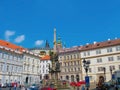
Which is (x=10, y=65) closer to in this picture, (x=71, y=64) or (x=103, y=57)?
(x=71, y=64)


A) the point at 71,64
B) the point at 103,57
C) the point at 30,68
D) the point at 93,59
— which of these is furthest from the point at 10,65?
the point at 103,57

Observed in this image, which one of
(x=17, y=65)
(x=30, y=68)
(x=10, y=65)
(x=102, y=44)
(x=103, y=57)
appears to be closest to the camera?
(x=10, y=65)

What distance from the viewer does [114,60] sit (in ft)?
205

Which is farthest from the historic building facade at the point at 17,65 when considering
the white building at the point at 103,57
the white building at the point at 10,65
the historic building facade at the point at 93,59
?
the white building at the point at 103,57

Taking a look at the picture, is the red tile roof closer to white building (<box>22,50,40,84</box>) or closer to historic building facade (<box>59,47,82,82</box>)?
historic building facade (<box>59,47,82,82</box>)

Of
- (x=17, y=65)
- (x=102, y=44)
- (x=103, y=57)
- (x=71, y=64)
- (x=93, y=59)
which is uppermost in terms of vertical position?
(x=102, y=44)

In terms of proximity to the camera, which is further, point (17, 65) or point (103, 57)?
point (103, 57)

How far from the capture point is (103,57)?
65.2m

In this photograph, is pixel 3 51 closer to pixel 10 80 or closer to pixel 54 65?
pixel 10 80

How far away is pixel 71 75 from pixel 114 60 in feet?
52.1

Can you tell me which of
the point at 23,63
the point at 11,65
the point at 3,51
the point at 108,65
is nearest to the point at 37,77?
the point at 23,63

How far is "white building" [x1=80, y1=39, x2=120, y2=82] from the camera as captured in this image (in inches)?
2461

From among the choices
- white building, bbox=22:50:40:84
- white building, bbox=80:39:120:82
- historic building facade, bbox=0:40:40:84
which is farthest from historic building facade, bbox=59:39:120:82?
historic building facade, bbox=0:40:40:84

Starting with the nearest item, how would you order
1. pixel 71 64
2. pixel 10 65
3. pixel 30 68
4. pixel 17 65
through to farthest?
pixel 10 65 < pixel 17 65 < pixel 30 68 < pixel 71 64
